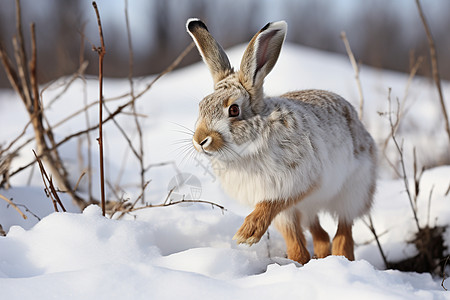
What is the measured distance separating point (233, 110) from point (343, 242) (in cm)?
118

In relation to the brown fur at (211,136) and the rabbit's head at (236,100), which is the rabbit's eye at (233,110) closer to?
the rabbit's head at (236,100)

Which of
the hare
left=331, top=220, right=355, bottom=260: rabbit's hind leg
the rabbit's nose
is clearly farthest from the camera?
left=331, top=220, right=355, bottom=260: rabbit's hind leg

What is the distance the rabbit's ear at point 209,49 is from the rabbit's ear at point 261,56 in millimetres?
205

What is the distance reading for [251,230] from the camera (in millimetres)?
2326

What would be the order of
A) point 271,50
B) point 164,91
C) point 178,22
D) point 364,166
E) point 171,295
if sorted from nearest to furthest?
point 171,295, point 271,50, point 364,166, point 164,91, point 178,22

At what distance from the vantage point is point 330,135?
268cm

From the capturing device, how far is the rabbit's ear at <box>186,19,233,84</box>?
2.57 m

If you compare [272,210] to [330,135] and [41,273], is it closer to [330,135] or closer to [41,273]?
[330,135]

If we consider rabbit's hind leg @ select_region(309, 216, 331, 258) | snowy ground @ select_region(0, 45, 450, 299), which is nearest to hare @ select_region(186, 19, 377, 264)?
snowy ground @ select_region(0, 45, 450, 299)

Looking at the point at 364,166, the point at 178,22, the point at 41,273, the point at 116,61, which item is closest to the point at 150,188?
the point at 364,166

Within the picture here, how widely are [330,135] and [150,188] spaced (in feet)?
8.62

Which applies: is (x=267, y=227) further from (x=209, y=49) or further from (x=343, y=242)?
(x=209, y=49)

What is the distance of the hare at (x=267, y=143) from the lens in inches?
92.3

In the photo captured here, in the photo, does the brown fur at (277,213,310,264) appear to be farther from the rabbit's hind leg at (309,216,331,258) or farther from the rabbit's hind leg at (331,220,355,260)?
the rabbit's hind leg at (309,216,331,258)
